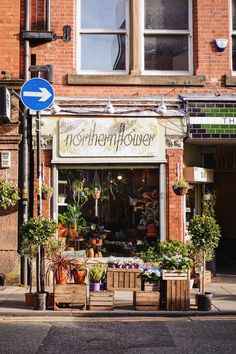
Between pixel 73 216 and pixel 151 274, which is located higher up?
pixel 73 216

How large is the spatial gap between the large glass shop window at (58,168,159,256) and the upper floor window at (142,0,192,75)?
2514mm

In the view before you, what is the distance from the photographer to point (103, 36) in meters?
12.5

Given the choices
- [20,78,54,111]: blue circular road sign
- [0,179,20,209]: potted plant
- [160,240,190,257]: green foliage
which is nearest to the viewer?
[20,78,54,111]: blue circular road sign

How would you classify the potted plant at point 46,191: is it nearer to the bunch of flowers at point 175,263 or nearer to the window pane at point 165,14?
the bunch of flowers at point 175,263

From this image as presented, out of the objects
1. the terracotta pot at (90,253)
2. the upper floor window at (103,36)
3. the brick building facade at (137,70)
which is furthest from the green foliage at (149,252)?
the upper floor window at (103,36)

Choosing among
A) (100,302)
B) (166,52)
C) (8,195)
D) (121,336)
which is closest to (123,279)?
(100,302)

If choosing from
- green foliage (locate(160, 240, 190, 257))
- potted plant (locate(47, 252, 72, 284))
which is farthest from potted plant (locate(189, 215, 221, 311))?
potted plant (locate(47, 252, 72, 284))

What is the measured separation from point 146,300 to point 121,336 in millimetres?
1763

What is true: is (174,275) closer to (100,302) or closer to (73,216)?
(100,302)

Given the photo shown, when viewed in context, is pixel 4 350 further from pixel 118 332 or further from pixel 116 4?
pixel 116 4

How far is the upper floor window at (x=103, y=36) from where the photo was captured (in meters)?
12.5

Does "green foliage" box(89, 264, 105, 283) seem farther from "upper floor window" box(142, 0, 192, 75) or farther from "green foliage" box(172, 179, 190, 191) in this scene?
"upper floor window" box(142, 0, 192, 75)

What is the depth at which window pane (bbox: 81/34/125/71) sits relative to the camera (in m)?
12.5

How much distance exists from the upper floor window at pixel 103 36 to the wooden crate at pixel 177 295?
212 inches
